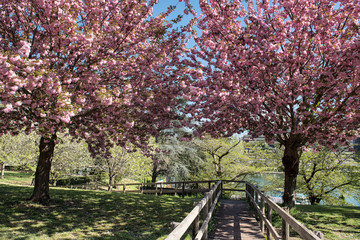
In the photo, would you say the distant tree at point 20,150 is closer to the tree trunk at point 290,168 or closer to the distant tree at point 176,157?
the distant tree at point 176,157

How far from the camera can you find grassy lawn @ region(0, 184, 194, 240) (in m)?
6.96

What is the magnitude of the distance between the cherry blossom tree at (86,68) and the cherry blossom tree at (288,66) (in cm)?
169

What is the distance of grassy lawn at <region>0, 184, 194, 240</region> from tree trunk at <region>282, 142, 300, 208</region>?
4.66 meters

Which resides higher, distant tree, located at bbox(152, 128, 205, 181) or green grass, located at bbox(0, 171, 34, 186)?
distant tree, located at bbox(152, 128, 205, 181)

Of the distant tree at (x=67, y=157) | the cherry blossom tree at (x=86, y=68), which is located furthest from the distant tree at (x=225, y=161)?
the cherry blossom tree at (x=86, y=68)

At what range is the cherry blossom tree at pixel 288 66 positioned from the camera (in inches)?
329

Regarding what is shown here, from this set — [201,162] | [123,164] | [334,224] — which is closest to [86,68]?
[334,224]

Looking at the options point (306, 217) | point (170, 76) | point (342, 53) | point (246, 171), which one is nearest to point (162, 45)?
point (170, 76)

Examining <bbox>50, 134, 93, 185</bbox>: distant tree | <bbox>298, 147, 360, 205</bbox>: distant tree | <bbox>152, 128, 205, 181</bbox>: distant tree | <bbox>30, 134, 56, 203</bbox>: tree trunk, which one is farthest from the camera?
<bbox>152, 128, 205, 181</bbox>: distant tree

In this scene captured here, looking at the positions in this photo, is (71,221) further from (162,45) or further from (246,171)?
(246,171)

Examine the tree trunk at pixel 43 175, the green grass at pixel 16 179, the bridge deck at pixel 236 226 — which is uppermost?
the tree trunk at pixel 43 175

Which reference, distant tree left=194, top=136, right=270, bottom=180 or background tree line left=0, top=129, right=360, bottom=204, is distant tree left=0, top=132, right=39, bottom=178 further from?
distant tree left=194, top=136, right=270, bottom=180

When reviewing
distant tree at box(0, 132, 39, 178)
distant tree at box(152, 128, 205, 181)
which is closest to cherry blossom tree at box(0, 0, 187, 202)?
distant tree at box(152, 128, 205, 181)

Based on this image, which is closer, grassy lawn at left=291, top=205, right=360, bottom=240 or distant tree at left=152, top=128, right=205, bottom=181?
grassy lawn at left=291, top=205, right=360, bottom=240
